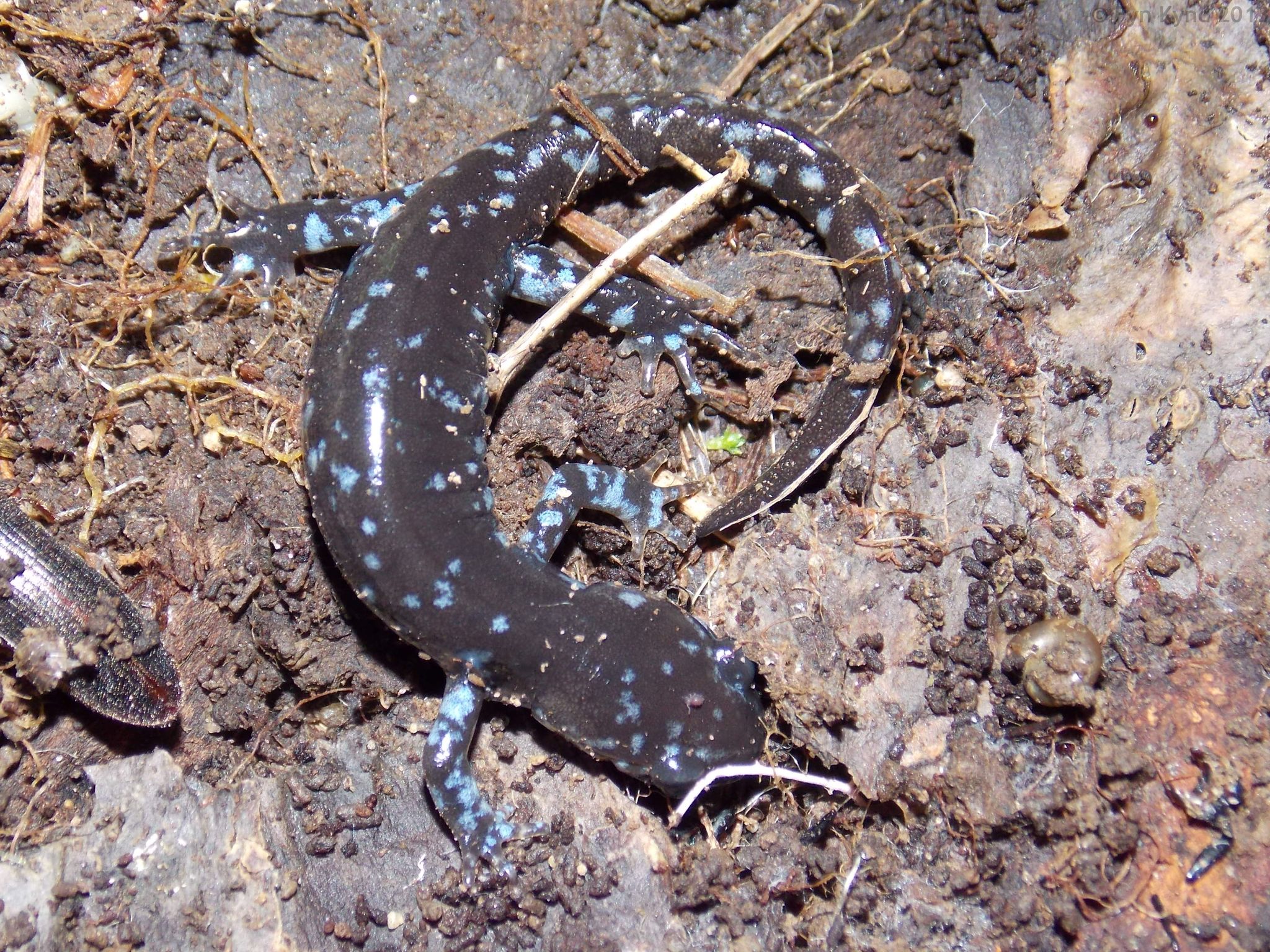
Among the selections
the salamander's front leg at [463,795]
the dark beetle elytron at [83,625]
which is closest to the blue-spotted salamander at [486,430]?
the salamander's front leg at [463,795]

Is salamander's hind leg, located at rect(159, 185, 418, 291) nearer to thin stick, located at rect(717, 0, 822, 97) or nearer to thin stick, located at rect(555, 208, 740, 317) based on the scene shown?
thin stick, located at rect(555, 208, 740, 317)

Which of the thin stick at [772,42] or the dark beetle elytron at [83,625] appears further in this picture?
the thin stick at [772,42]

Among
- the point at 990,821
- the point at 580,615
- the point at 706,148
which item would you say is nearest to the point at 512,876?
the point at 580,615

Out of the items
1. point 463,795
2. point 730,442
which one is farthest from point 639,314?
point 463,795

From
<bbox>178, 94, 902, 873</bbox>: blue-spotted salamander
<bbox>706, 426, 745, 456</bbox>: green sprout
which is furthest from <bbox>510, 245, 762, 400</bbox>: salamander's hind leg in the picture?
<bbox>706, 426, 745, 456</bbox>: green sprout

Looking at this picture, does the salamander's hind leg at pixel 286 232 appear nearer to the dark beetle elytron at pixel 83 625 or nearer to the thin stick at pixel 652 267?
the thin stick at pixel 652 267
